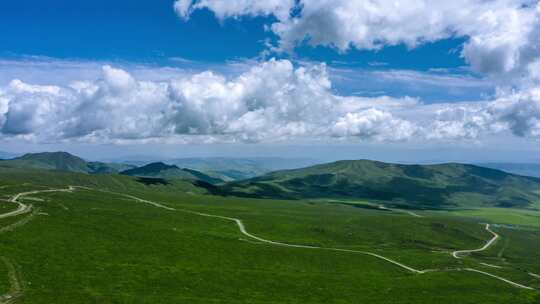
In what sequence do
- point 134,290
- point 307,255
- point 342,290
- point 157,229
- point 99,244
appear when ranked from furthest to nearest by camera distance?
point 157,229, point 307,255, point 99,244, point 342,290, point 134,290

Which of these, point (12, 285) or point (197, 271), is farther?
point (197, 271)

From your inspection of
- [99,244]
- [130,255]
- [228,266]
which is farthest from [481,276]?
[99,244]

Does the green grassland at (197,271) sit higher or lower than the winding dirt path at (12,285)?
lower

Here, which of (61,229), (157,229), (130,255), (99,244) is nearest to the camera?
(130,255)

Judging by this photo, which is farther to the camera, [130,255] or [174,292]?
[130,255]

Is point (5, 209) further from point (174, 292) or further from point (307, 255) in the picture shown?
point (307, 255)

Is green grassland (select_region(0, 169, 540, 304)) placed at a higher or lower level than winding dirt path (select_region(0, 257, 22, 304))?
lower

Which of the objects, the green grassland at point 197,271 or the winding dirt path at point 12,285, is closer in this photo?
the winding dirt path at point 12,285

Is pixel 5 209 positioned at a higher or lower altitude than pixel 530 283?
higher

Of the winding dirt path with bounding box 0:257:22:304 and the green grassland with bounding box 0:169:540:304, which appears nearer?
the winding dirt path with bounding box 0:257:22:304

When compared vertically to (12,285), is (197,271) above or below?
below
